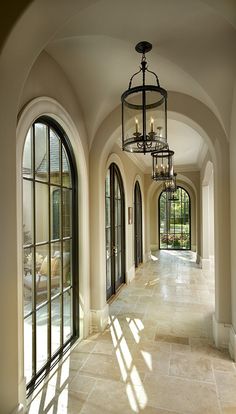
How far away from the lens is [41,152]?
2.44 meters

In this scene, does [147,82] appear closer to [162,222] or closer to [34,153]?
[34,153]

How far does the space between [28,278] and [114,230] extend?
284 cm

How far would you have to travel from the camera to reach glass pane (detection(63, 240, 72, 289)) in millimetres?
2942

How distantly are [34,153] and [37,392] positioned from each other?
2.15m

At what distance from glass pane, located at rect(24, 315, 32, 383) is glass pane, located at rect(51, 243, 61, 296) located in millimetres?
454

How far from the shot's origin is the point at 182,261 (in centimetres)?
848

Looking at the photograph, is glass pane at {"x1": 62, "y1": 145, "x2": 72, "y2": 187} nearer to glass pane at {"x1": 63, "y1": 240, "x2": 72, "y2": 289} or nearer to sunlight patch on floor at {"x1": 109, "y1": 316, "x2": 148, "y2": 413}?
glass pane at {"x1": 63, "y1": 240, "x2": 72, "y2": 289}

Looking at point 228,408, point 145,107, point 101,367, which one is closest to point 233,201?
point 145,107

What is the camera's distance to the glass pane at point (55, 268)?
264 cm

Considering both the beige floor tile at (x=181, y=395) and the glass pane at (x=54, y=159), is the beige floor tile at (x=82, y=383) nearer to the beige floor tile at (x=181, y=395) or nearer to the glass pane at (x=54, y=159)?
the beige floor tile at (x=181, y=395)

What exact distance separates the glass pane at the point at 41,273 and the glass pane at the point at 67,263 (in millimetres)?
428

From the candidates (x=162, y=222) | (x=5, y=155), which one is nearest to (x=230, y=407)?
(x=5, y=155)

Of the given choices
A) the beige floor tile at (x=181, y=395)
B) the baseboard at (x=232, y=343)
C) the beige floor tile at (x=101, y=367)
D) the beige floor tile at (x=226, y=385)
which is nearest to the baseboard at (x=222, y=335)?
the baseboard at (x=232, y=343)

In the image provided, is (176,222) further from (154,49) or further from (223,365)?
(154,49)
